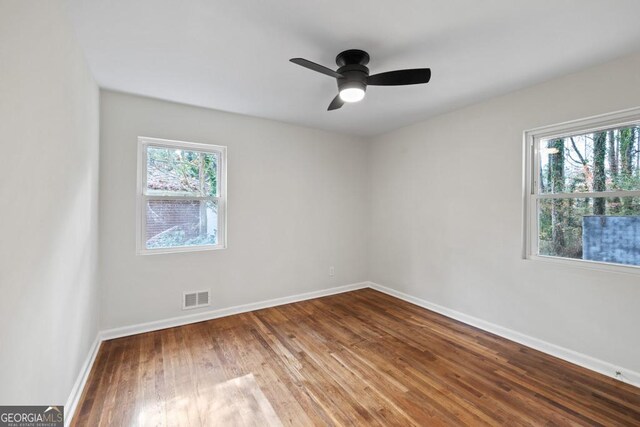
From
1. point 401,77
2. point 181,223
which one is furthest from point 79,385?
point 401,77

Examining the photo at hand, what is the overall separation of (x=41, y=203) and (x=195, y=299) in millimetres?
2163

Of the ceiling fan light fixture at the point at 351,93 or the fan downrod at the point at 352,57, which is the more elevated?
the fan downrod at the point at 352,57

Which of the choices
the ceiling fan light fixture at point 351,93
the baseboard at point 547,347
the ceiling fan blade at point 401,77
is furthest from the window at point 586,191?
the ceiling fan light fixture at point 351,93

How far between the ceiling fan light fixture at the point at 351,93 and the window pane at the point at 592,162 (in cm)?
197

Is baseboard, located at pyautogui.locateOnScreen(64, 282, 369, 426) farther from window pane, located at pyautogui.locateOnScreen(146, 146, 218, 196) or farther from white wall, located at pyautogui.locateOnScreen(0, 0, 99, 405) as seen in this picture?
window pane, located at pyautogui.locateOnScreen(146, 146, 218, 196)

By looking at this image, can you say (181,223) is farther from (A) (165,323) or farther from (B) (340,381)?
(B) (340,381)

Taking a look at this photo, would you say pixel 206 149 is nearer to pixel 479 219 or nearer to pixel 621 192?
pixel 479 219

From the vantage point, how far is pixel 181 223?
3.20 m

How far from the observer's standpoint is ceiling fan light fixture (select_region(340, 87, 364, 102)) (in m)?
2.13

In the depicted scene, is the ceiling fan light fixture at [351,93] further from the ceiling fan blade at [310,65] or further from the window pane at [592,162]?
the window pane at [592,162]

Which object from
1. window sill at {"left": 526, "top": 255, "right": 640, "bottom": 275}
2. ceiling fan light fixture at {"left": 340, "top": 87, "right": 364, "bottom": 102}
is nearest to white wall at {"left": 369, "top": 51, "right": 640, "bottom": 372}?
window sill at {"left": 526, "top": 255, "right": 640, "bottom": 275}

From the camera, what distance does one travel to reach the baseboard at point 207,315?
112 inches

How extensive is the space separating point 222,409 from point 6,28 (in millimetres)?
2220

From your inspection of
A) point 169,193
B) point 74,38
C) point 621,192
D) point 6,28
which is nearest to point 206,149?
point 169,193
